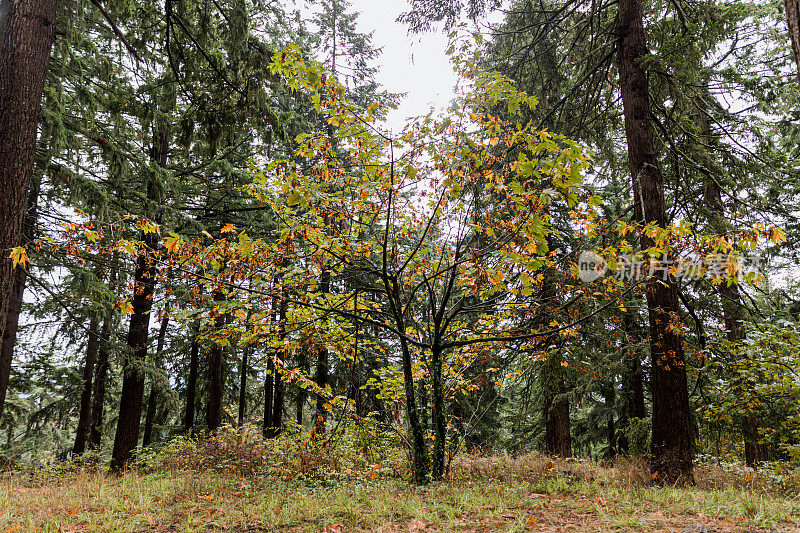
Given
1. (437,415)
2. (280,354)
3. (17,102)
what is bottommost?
(437,415)

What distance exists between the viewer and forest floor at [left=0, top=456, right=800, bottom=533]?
13.5ft

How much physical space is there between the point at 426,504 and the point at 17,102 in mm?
6510

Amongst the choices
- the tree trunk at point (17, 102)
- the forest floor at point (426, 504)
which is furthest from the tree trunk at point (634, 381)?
the tree trunk at point (17, 102)

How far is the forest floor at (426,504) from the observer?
4.12 meters

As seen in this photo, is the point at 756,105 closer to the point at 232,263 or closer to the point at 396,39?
the point at 396,39

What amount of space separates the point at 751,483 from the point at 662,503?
92.4 inches

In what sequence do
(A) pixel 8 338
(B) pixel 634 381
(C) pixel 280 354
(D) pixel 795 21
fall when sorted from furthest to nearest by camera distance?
1. (B) pixel 634 381
2. (A) pixel 8 338
3. (C) pixel 280 354
4. (D) pixel 795 21

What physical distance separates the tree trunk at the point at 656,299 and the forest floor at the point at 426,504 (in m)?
0.48

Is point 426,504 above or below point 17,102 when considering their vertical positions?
below

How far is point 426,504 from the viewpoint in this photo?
4.87 metres

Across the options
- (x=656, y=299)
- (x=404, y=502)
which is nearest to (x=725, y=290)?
(x=656, y=299)

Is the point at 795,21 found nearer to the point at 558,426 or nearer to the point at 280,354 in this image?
the point at 280,354

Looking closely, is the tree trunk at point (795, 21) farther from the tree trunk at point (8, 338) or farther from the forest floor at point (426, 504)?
the tree trunk at point (8, 338)

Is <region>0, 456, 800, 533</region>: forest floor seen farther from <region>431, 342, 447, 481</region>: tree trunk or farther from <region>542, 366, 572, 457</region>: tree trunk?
<region>542, 366, 572, 457</region>: tree trunk
